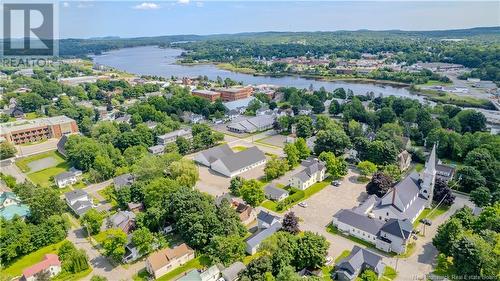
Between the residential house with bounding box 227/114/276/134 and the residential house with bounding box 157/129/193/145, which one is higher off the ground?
the residential house with bounding box 227/114/276/134

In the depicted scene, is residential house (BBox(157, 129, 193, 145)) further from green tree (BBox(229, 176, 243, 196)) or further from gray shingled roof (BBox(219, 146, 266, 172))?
green tree (BBox(229, 176, 243, 196))

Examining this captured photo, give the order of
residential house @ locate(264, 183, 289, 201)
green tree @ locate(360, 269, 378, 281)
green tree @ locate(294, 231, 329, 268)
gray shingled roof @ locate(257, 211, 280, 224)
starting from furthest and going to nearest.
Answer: residential house @ locate(264, 183, 289, 201) → gray shingled roof @ locate(257, 211, 280, 224) → green tree @ locate(294, 231, 329, 268) → green tree @ locate(360, 269, 378, 281)

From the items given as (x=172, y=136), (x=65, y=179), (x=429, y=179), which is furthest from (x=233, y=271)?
(x=172, y=136)

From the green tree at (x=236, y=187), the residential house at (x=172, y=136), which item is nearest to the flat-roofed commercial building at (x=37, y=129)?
the residential house at (x=172, y=136)

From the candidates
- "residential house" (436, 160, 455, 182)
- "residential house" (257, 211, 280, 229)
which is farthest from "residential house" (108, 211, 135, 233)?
"residential house" (436, 160, 455, 182)

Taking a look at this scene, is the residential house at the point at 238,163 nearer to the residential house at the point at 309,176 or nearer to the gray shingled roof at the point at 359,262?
the residential house at the point at 309,176

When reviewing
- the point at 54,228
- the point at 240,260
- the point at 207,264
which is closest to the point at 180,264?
the point at 207,264

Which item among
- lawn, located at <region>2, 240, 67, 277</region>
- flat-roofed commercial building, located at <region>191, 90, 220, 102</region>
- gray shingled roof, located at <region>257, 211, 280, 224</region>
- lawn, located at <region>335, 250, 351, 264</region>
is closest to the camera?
lawn, located at <region>335, 250, 351, 264</region>
